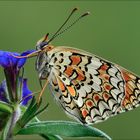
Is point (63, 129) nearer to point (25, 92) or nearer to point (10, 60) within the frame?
point (25, 92)

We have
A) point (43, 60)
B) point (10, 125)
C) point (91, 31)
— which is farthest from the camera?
A: point (91, 31)

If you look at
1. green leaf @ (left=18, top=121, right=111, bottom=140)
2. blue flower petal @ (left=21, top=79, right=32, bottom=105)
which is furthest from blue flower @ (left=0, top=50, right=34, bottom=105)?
green leaf @ (left=18, top=121, right=111, bottom=140)

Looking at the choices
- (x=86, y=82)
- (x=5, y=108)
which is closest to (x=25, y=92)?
(x=5, y=108)

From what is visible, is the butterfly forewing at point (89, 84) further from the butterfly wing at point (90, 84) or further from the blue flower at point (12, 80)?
the blue flower at point (12, 80)

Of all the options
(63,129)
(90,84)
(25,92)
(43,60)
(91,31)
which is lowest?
(63,129)

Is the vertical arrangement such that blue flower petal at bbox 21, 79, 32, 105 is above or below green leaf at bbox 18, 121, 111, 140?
above

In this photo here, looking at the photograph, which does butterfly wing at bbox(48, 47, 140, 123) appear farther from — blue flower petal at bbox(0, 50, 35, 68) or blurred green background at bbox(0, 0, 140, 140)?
blurred green background at bbox(0, 0, 140, 140)

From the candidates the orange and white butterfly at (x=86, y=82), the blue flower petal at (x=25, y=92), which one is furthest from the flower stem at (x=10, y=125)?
the orange and white butterfly at (x=86, y=82)
